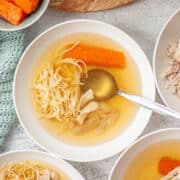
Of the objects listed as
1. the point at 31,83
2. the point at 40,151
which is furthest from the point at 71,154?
the point at 31,83

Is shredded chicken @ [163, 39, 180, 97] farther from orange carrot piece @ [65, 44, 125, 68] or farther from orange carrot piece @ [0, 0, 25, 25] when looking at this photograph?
orange carrot piece @ [0, 0, 25, 25]

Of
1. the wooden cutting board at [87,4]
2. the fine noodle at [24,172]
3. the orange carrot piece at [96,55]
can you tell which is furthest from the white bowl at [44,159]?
the wooden cutting board at [87,4]

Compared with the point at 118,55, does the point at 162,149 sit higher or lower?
lower

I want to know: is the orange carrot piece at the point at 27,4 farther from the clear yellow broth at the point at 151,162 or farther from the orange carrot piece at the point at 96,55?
the clear yellow broth at the point at 151,162

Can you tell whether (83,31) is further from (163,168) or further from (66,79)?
(163,168)

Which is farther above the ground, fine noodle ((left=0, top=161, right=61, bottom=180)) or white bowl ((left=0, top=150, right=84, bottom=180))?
white bowl ((left=0, top=150, right=84, bottom=180))

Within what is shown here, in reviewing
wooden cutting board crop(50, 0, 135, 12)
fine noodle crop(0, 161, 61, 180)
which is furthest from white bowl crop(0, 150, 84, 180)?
wooden cutting board crop(50, 0, 135, 12)

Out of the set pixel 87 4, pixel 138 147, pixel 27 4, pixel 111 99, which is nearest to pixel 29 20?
pixel 27 4
